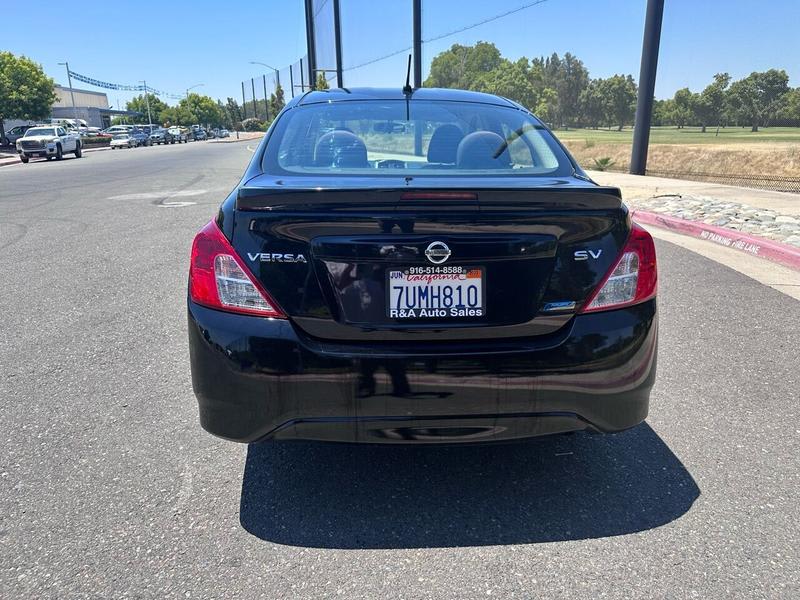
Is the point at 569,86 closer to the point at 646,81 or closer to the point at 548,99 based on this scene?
the point at 548,99

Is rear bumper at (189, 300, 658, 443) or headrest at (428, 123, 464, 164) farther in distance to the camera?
headrest at (428, 123, 464, 164)

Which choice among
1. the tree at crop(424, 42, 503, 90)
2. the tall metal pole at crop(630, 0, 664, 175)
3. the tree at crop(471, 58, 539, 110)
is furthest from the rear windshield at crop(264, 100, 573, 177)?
the tree at crop(424, 42, 503, 90)

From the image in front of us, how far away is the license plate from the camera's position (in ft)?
7.28

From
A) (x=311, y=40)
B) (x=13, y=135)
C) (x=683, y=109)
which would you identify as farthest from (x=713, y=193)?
(x=13, y=135)

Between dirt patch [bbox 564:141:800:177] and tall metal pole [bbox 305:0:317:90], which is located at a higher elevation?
tall metal pole [bbox 305:0:317:90]

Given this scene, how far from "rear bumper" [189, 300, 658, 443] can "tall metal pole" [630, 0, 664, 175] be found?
15.0m

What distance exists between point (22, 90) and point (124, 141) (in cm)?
896

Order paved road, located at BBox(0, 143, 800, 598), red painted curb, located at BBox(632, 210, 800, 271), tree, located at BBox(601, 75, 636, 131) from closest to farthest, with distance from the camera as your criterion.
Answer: paved road, located at BBox(0, 143, 800, 598) → red painted curb, located at BBox(632, 210, 800, 271) → tree, located at BBox(601, 75, 636, 131)

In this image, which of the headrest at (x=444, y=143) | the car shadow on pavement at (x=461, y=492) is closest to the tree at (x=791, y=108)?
the headrest at (x=444, y=143)

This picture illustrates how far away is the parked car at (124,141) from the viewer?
55938 mm

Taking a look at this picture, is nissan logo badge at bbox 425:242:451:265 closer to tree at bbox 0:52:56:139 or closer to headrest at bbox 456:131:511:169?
headrest at bbox 456:131:511:169

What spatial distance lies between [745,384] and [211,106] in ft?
502

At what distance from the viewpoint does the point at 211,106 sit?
14300cm

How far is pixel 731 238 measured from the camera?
26.1ft
